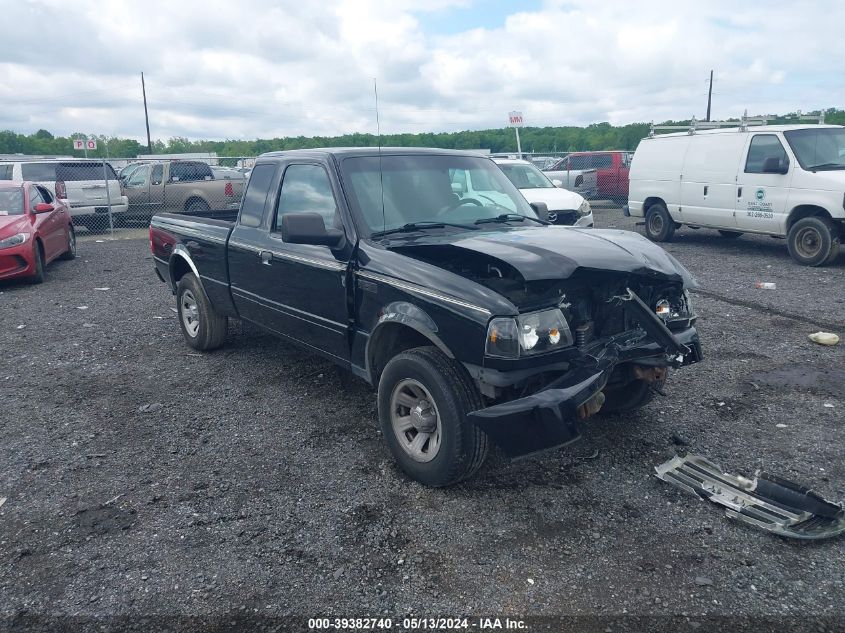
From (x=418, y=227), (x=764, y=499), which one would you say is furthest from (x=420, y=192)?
(x=764, y=499)

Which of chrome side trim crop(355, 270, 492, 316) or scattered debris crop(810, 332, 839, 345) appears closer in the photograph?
chrome side trim crop(355, 270, 492, 316)

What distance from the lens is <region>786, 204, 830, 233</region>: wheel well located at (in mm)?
10133

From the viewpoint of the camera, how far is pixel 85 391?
18.5 ft

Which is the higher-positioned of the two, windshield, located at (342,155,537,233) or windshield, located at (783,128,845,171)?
windshield, located at (783,128,845,171)

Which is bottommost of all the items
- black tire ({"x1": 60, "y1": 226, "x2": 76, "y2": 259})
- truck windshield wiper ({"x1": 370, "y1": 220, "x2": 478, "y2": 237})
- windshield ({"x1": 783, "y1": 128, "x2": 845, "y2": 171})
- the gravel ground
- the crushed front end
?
the gravel ground

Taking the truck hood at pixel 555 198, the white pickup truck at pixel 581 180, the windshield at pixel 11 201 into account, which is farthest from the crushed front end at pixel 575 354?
the white pickup truck at pixel 581 180

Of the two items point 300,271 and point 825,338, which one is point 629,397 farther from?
point 825,338

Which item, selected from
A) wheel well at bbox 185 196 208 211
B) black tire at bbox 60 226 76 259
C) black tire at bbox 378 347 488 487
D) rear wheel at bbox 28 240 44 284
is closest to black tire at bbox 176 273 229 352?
black tire at bbox 378 347 488 487

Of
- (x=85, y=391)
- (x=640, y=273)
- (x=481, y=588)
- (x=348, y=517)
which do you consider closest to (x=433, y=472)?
(x=348, y=517)

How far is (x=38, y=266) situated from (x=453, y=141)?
6.92m

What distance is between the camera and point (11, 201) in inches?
412

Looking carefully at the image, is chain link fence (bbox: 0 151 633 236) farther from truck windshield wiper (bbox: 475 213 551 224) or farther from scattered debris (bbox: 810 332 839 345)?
truck windshield wiper (bbox: 475 213 551 224)

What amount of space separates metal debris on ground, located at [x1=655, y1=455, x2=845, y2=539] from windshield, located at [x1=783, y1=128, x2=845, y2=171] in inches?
323

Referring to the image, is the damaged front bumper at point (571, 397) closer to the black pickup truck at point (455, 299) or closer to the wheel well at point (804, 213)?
the black pickup truck at point (455, 299)
